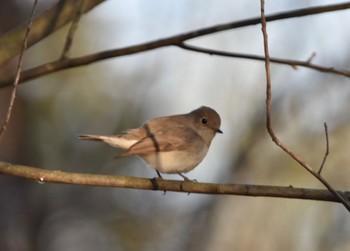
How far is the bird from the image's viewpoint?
15.1 ft

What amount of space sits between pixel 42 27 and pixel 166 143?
3.60 feet

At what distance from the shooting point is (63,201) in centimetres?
1022

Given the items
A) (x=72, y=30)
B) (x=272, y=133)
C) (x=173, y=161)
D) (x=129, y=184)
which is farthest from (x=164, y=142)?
(x=272, y=133)

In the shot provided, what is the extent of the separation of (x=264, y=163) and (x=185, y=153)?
15.7 ft

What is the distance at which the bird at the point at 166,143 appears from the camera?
4.61 meters

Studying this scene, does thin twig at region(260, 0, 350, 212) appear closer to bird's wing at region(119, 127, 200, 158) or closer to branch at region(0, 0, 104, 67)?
bird's wing at region(119, 127, 200, 158)

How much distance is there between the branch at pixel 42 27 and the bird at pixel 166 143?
67 cm

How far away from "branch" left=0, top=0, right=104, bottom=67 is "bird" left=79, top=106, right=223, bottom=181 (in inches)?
26.2

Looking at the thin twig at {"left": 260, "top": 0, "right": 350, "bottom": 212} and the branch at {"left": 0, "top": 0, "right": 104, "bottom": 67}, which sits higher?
the branch at {"left": 0, "top": 0, "right": 104, "bottom": 67}

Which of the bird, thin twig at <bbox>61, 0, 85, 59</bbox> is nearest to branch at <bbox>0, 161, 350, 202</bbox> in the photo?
the bird

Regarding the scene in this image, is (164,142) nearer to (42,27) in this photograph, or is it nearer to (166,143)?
(166,143)

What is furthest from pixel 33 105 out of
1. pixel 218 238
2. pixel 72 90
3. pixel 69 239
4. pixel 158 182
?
pixel 158 182

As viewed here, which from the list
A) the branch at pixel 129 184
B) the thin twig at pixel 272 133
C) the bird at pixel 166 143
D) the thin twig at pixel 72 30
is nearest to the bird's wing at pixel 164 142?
the bird at pixel 166 143

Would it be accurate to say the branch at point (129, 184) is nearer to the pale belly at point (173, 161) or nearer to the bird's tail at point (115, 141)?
the bird's tail at point (115, 141)
